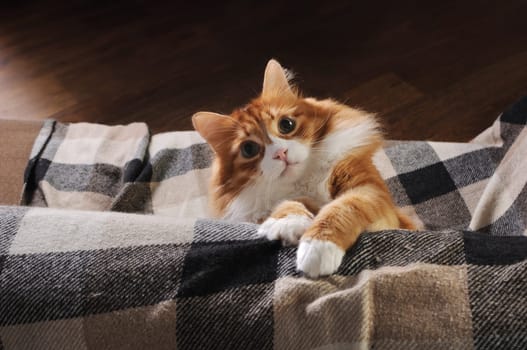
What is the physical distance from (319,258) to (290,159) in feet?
1.23

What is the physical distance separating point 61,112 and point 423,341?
2.05 m

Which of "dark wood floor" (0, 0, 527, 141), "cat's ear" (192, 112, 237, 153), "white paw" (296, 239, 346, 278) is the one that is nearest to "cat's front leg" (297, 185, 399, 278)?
"white paw" (296, 239, 346, 278)

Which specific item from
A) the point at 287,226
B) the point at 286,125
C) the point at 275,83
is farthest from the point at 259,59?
the point at 287,226

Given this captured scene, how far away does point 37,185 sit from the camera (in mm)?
1459

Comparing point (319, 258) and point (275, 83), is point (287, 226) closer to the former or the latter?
point (319, 258)

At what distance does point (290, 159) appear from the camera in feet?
3.58

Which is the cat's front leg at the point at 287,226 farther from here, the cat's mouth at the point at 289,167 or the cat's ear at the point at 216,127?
the cat's ear at the point at 216,127

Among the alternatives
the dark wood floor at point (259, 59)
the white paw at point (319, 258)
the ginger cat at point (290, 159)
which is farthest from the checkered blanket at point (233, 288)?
the dark wood floor at point (259, 59)

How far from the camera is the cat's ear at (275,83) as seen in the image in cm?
124

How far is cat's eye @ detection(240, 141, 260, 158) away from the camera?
3.75ft

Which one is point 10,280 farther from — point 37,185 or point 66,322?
point 37,185

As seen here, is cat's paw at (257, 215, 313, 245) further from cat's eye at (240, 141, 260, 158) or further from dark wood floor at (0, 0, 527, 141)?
dark wood floor at (0, 0, 527, 141)

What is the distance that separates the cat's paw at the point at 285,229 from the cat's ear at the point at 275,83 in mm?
439

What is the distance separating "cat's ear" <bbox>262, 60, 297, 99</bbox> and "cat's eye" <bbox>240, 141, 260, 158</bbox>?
0.16 m
